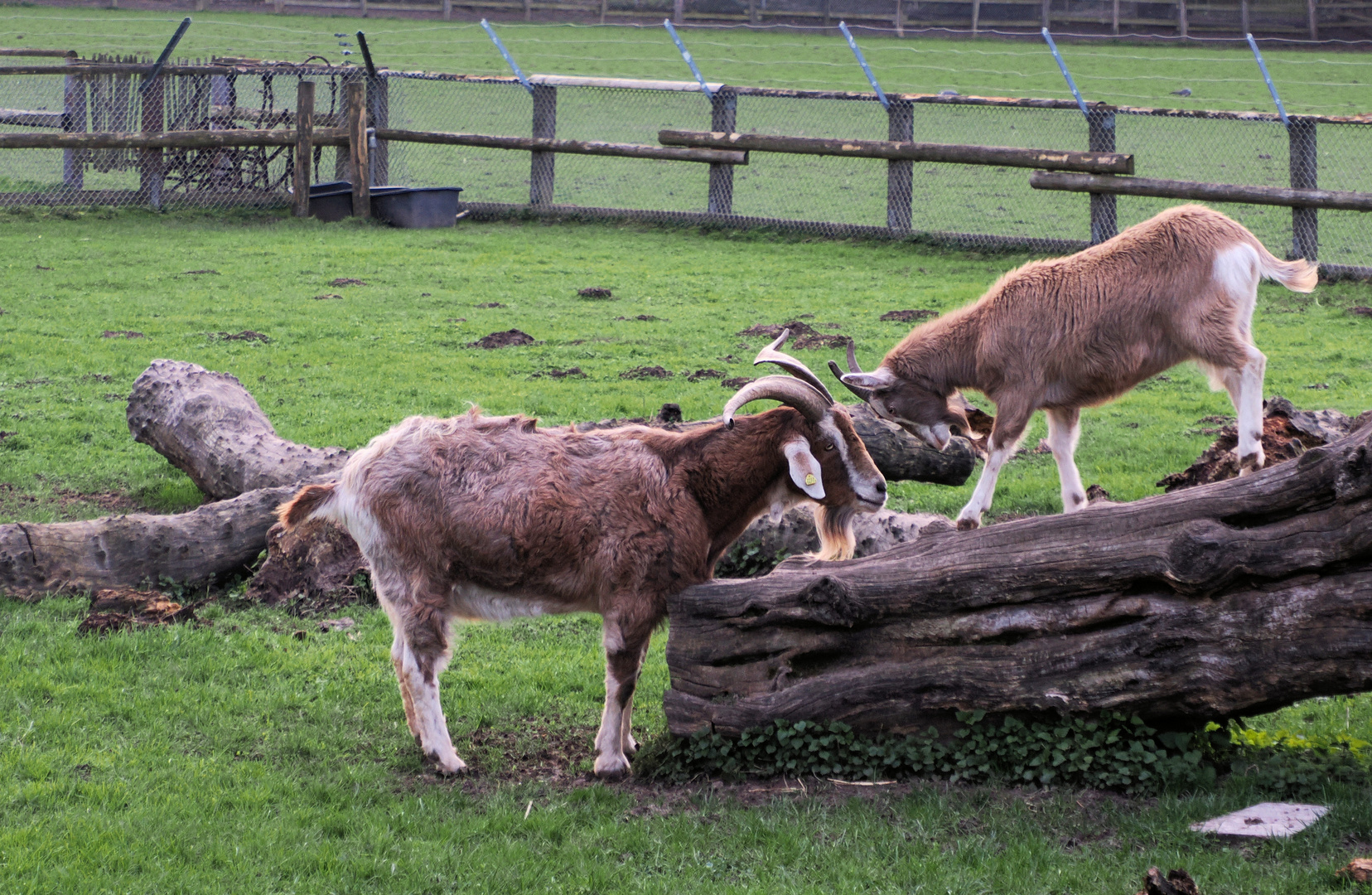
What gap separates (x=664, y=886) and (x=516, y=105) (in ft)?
105

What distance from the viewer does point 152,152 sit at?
20.0m

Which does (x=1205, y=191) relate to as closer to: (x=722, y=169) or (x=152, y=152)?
(x=722, y=169)

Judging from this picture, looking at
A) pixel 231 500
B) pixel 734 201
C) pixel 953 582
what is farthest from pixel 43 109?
pixel 953 582

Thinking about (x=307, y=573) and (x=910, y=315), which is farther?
(x=910, y=315)

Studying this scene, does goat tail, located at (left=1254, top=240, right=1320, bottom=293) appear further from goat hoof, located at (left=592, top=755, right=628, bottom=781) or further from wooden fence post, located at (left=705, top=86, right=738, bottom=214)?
wooden fence post, located at (left=705, top=86, right=738, bottom=214)

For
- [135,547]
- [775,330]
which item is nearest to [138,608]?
[135,547]

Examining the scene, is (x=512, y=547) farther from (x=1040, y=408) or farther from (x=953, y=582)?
(x=1040, y=408)

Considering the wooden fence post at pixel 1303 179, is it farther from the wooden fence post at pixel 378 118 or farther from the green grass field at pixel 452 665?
the wooden fence post at pixel 378 118

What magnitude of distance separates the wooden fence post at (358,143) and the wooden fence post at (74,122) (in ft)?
13.9

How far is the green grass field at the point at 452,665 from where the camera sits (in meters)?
4.62

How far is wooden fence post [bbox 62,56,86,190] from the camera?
66.2ft

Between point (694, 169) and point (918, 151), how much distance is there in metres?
8.92

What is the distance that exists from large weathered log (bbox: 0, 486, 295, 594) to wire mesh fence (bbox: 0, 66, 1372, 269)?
1321 cm

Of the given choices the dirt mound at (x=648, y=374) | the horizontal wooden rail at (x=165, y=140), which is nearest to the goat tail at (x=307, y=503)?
the dirt mound at (x=648, y=374)
